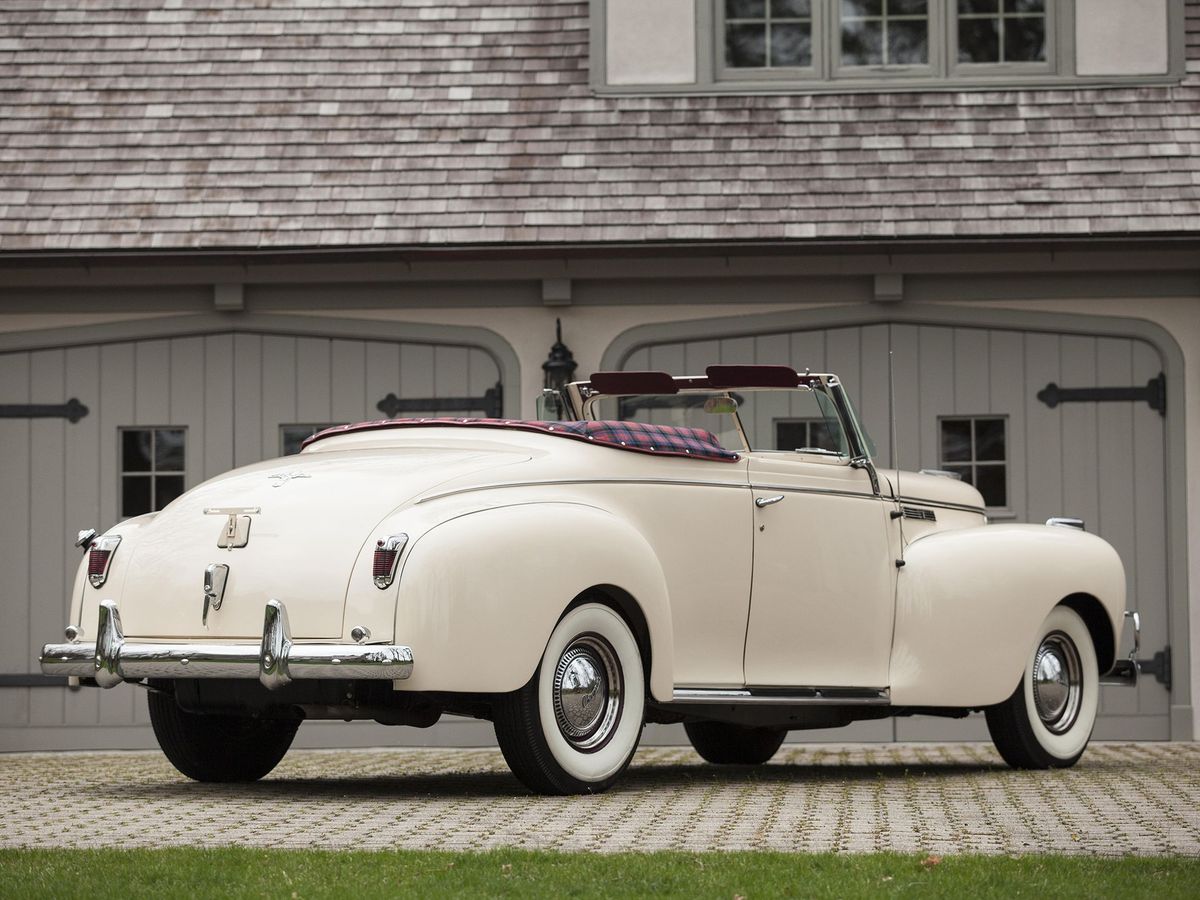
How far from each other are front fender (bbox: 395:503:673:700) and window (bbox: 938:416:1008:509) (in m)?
5.62

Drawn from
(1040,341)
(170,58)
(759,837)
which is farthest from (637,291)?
(759,837)

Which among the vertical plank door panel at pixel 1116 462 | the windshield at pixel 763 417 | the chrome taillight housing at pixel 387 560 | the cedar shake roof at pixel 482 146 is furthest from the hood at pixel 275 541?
the vertical plank door panel at pixel 1116 462

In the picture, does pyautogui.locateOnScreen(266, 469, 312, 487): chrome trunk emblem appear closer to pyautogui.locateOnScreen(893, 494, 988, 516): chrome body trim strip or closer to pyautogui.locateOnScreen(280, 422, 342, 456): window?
pyautogui.locateOnScreen(893, 494, 988, 516): chrome body trim strip

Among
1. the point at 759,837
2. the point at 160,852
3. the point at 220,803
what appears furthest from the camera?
the point at 220,803

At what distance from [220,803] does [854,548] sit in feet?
9.24

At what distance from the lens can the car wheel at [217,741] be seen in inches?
283

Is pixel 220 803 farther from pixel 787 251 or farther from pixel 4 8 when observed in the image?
pixel 4 8

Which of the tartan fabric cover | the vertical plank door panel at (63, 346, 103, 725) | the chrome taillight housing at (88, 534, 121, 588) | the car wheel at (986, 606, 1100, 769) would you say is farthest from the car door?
the vertical plank door panel at (63, 346, 103, 725)

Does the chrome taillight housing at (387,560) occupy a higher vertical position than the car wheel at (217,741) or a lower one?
higher

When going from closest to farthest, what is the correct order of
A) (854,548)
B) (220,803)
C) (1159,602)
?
(220,803) → (854,548) → (1159,602)

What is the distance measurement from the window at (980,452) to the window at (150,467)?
4.83 m

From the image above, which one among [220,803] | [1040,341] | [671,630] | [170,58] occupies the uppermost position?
[170,58]

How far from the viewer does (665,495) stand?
6.98m

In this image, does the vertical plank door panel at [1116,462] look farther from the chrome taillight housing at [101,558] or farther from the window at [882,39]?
the chrome taillight housing at [101,558]
